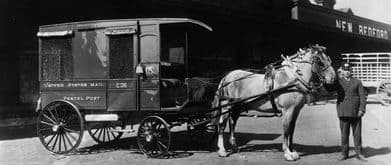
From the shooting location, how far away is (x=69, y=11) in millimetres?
13203

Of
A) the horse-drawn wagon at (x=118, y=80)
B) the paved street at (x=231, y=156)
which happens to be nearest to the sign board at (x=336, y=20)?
the paved street at (x=231, y=156)

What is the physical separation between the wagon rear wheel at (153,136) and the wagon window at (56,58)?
6.15 ft

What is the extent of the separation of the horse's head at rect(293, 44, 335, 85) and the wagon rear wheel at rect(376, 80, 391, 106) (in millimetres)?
12617

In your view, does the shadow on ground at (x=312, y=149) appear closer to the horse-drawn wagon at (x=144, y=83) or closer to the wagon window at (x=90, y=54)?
the horse-drawn wagon at (x=144, y=83)

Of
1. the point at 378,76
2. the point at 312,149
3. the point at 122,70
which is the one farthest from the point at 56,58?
the point at 378,76

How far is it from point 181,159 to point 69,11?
7.37 meters

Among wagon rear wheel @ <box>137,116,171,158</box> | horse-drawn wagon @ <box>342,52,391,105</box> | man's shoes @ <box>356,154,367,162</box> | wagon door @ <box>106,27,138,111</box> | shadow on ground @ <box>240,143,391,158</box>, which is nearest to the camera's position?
man's shoes @ <box>356,154,367,162</box>

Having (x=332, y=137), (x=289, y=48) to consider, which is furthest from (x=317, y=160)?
(x=289, y=48)

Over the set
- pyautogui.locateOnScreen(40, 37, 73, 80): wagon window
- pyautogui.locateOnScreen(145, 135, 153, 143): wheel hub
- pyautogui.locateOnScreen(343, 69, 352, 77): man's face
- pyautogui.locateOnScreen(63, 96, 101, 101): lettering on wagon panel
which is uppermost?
pyautogui.locateOnScreen(40, 37, 73, 80): wagon window

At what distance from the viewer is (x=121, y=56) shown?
805 centimetres

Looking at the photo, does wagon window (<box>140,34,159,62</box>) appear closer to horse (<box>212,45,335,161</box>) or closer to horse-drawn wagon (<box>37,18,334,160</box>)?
horse-drawn wagon (<box>37,18,334,160</box>)

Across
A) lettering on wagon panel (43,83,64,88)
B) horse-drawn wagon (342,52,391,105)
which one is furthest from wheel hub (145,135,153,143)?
horse-drawn wagon (342,52,391,105)

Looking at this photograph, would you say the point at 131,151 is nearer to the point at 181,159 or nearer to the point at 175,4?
the point at 181,159

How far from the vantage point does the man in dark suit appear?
7.39 metres
